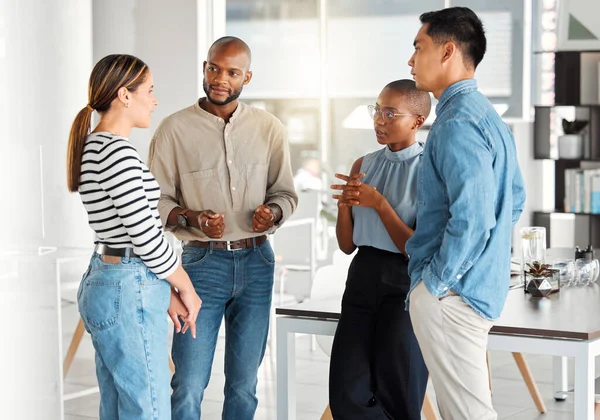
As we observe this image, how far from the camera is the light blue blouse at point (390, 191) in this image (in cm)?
275

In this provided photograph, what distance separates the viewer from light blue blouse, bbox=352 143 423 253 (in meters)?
2.75

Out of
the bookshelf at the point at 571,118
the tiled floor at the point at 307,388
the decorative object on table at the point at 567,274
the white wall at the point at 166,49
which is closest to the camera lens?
the decorative object on table at the point at 567,274

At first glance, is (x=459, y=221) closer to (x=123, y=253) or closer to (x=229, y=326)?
(x=123, y=253)

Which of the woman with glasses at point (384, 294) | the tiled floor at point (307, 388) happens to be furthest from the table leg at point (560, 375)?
the woman with glasses at point (384, 294)

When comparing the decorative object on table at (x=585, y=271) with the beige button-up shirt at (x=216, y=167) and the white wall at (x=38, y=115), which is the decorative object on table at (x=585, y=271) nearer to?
the beige button-up shirt at (x=216, y=167)

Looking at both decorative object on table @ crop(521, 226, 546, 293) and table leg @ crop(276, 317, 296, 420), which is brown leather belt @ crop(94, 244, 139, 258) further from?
decorative object on table @ crop(521, 226, 546, 293)

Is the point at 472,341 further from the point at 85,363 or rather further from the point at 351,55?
the point at 351,55

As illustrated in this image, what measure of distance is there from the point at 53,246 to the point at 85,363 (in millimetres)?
967

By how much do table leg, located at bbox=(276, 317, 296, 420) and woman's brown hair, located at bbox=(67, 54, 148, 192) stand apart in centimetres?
98

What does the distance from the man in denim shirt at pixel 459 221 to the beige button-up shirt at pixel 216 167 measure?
79cm

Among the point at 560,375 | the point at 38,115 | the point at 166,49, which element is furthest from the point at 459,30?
the point at 166,49

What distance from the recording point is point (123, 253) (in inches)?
95.5

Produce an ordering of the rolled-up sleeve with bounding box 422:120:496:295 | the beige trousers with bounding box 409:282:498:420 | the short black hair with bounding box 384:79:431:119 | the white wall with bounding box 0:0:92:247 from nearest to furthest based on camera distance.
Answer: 1. the rolled-up sleeve with bounding box 422:120:496:295
2. the beige trousers with bounding box 409:282:498:420
3. the short black hair with bounding box 384:79:431:119
4. the white wall with bounding box 0:0:92:247

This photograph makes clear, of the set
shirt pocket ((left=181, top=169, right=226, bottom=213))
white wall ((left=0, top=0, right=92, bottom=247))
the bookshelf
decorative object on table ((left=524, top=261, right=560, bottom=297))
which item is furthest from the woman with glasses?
the bookshelf
